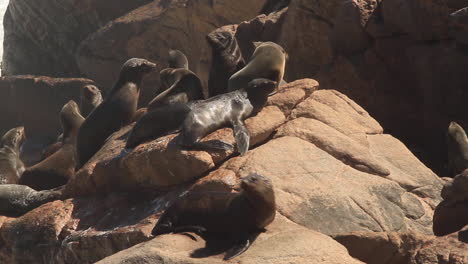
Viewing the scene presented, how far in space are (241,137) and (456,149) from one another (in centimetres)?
444

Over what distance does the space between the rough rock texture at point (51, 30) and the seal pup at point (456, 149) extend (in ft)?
38.1

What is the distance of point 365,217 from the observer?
8562 millimetres

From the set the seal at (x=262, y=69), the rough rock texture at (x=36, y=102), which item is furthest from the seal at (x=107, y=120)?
the rough rock texture at (x=36, y=102)

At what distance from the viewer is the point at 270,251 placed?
21.6ft

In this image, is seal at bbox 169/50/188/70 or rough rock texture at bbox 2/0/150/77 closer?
seal at bbox 169/50/188/70

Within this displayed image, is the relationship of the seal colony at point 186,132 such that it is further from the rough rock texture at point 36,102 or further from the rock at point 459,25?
the rough rock texture at point 36,102

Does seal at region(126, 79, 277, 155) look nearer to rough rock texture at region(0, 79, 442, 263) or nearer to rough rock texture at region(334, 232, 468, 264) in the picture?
rough rock texture at region(0, 79, 442, 263)

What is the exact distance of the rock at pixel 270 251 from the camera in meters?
6.50

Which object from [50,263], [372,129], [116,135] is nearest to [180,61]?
[116,135]

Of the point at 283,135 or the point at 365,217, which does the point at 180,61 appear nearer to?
the point at 283,135

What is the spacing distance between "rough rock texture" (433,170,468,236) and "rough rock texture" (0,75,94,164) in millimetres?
13858

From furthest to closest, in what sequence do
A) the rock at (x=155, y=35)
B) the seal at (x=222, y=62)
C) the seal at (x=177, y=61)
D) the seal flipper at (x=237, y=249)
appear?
the rock at (x=155, y=35) → the seal at (x=177, y=61) → the seal at (x=222, y=62) → the seal flipper at (x=237, y=249)

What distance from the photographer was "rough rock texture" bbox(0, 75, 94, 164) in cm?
2100

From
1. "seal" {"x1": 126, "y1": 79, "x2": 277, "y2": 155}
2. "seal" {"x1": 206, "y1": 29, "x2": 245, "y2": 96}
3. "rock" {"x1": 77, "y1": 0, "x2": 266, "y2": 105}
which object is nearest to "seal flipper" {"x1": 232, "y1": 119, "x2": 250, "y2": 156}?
"seal" {"x1": 126, "y1": 79, "x2": 277, "y2": 155}
